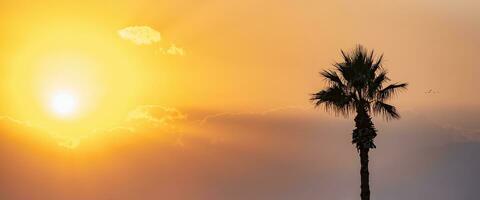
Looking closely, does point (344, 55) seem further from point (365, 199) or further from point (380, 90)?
point (365, 199)

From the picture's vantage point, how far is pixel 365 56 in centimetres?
4469

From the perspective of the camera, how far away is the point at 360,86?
44.1 m

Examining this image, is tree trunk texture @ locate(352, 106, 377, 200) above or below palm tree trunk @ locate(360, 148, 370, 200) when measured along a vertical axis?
above

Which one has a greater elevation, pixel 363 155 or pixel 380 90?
pixel 380 90

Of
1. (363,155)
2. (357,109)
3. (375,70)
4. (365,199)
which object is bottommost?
(365,199)

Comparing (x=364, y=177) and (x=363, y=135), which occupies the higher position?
(x=363, y=135)

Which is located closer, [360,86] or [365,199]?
[365,199]

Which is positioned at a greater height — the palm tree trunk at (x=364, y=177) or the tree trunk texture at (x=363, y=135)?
the tree trunk texture at (x=363, y=135)

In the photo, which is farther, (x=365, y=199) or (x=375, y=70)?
(x=375, y=70)

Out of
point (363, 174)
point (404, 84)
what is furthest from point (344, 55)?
point (363, 174)

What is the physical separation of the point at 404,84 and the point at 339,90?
426 centimetres

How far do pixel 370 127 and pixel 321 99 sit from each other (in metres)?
3.73

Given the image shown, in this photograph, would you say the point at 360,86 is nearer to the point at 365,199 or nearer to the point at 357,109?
the point at 357,109

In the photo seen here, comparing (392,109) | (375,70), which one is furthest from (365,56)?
(392,109)
